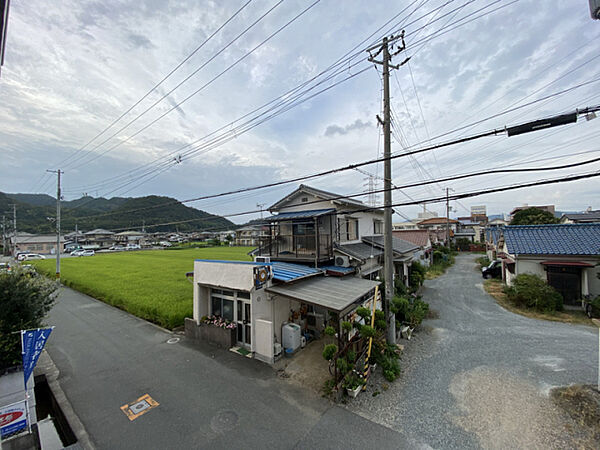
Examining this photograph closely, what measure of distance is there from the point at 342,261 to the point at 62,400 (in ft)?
30.8

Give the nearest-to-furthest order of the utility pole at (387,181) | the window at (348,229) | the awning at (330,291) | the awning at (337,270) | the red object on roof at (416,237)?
1. the awning at (330,291)
2. the utility pole at (387,181)
3. the awning at (337,270)
4. the window at (348,229)
5. the red object on roof at (416,237)

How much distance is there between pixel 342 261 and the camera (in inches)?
417

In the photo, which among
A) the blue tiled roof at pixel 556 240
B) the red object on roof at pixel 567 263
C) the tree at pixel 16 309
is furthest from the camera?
the blue tiled roof at pixel 556 240

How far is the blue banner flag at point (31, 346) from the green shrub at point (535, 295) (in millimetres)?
16801

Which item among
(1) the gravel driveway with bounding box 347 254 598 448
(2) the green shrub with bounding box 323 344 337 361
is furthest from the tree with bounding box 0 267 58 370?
(1) the gravel driveway with bounding box 347 254 598 448

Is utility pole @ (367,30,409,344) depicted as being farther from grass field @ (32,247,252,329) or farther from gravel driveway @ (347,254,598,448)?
grass field @ (32,247,252,329)

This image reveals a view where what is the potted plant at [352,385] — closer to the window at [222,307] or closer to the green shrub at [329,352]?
the green shrub at [329,352]

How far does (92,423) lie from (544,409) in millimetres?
9237

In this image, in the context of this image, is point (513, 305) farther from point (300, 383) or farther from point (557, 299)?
point (300, 383)

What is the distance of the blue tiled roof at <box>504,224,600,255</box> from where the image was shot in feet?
37.2

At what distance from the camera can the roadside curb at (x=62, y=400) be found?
430 centimetres

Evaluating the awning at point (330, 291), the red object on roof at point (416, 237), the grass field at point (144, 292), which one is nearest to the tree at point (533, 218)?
the red object on roof at point (416, 237)

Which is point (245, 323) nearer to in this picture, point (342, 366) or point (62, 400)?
point (342, 366)

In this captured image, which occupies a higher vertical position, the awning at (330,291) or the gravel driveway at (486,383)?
the awning at (330,291)
